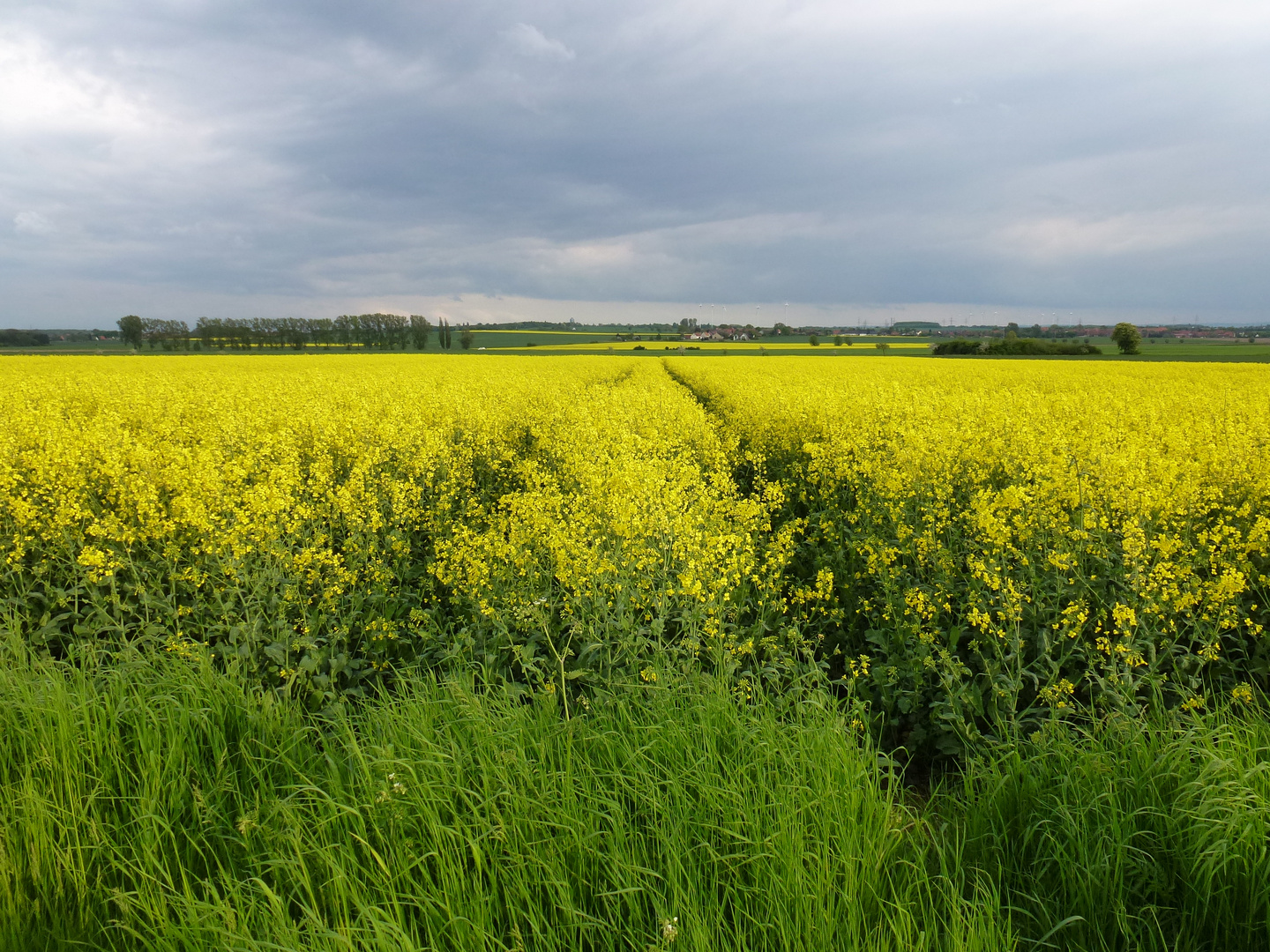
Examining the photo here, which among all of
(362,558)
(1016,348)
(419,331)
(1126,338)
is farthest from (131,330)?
(1126,338)

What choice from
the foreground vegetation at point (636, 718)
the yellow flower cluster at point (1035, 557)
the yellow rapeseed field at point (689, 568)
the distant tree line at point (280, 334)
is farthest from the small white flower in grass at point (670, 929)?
Answer: the distant tree line at point (280, 334)

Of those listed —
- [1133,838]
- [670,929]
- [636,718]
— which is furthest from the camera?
[636,718]

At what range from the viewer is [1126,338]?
205 feet

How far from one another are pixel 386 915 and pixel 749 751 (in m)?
1.59

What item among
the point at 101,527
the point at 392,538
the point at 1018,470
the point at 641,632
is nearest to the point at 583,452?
the point at 392,538

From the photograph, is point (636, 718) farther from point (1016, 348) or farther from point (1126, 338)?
point (1126, 338)

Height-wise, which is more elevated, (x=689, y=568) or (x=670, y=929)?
(x=689, y=568)

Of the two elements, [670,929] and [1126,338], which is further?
[1126,338]

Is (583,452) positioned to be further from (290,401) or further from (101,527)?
(290,401)

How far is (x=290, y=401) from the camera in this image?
41.4 ft

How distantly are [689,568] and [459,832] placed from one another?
77.2 inches

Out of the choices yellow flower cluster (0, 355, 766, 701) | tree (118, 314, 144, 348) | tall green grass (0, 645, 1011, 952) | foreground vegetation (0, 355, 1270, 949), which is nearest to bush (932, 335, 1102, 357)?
foreground vegetation (0, 355, 1270, 949)

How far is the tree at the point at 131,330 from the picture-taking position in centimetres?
7631

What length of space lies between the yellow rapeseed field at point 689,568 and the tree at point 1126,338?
6851 centimetres
